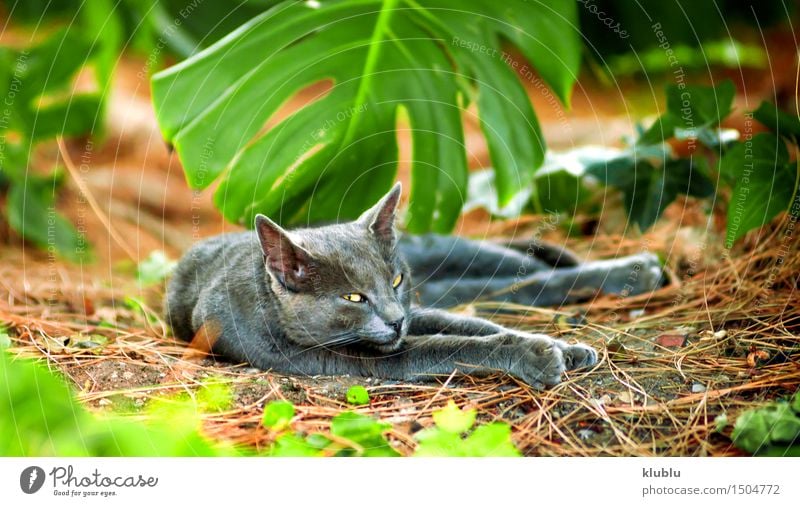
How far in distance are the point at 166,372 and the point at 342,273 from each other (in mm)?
573

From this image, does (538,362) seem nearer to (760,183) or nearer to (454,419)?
(454,419)

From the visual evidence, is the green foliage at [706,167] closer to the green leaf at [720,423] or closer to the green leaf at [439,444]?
the green leaf at [720,423]

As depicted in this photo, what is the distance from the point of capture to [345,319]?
2031 mm

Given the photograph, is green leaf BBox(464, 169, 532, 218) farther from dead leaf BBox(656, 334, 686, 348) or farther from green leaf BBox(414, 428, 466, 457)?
green leaf BBox(414, 428, 466, 457)

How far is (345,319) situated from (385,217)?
0.31 meters

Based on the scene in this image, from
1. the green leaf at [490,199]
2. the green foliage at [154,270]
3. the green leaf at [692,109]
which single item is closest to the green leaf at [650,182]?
the green leaf at [692,109]

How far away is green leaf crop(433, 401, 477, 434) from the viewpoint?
1.77 meters

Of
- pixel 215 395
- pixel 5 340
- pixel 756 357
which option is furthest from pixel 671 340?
pixel 5 340

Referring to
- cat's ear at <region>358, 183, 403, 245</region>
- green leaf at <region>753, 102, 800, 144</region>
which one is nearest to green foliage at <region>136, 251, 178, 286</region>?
cat's ear at <region>358, 183, 403, 245</region>

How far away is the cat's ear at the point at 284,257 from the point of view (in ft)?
6.37

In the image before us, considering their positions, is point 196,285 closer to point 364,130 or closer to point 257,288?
point 257,288

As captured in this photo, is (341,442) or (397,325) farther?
(397,325)

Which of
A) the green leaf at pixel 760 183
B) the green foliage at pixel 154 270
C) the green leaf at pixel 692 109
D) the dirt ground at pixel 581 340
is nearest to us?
the dirt ground at pixel 581 340

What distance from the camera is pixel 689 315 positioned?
7.97 ft
